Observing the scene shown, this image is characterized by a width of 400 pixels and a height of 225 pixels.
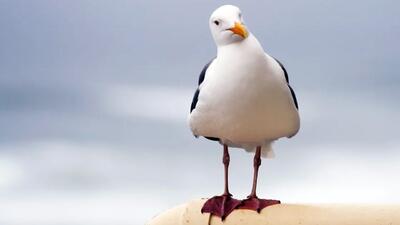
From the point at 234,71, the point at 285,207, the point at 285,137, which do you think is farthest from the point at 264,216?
the point at 234,71

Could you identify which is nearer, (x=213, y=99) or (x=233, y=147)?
(x=213, y=99)

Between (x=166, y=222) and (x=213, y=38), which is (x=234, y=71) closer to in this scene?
(x=213, y=38)

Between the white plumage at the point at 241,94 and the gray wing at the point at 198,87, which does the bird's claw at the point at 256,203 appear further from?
the gray wing at the point at 198,87

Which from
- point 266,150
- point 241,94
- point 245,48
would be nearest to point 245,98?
point 241,94

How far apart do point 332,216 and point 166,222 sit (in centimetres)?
105

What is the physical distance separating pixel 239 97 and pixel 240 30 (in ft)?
1.43

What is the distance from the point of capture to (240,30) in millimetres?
5836

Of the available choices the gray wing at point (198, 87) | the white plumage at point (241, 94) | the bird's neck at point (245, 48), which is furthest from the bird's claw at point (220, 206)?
the bird's neck at point (245, 48)

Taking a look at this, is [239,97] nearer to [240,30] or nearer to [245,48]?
[245,48]

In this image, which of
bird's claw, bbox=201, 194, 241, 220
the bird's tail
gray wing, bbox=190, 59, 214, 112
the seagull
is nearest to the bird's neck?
the seagull

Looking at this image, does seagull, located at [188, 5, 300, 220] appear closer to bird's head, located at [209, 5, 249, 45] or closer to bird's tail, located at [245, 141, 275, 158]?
bird's head, located at [209, 5, 249, 45]

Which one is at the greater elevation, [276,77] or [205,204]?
[276,77]

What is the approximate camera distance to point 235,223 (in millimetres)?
5863

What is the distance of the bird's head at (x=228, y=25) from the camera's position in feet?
19.2
